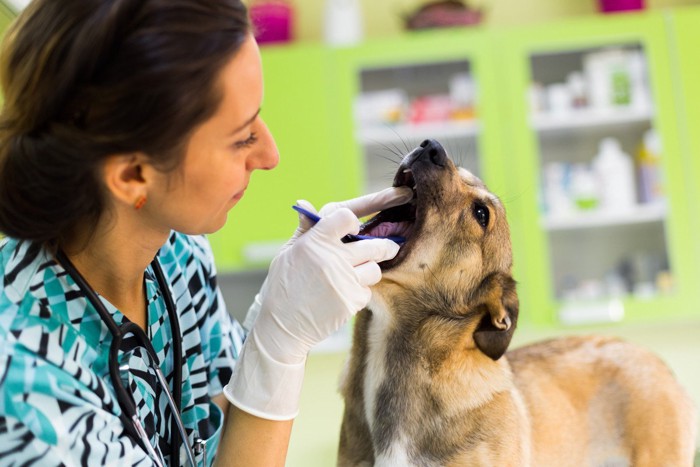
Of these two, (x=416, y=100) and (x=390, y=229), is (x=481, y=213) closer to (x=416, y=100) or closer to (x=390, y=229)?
(x=390, y=229)

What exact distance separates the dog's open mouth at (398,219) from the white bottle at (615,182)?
1844mm

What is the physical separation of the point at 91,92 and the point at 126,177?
0.13 meters

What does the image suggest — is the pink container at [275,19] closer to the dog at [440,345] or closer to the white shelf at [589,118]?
the white shelf at [589,118]

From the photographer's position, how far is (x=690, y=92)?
2.81 m

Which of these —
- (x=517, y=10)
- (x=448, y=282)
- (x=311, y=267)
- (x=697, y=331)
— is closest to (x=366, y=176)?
(x=517, y=10)

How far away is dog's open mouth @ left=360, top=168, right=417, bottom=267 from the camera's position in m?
1.26

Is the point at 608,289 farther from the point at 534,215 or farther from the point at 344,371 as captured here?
the point at 344,371

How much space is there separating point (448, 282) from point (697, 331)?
2.29m

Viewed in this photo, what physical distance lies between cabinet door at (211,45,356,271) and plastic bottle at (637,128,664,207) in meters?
1.18

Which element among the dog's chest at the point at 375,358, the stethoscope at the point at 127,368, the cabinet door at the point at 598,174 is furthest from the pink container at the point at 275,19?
the stethoscope at the point at 127,368

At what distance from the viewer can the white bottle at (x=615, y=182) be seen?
2.90 m

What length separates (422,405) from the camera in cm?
121

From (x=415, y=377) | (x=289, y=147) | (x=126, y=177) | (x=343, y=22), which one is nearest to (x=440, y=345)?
(x=415, y=377)

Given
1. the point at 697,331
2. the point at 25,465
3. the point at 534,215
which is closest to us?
the point at 25,465
